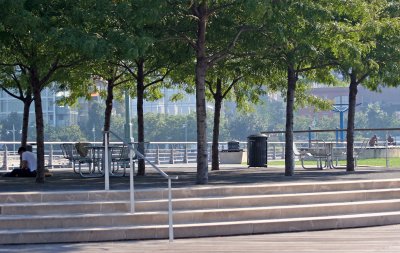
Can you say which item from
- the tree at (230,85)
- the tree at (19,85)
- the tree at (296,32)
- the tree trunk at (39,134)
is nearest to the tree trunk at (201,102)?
the tree at (296,32)

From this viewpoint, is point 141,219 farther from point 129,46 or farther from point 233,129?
point 233,129

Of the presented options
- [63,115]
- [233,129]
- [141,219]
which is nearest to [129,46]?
[141,219]

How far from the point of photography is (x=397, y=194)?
16.8 meters

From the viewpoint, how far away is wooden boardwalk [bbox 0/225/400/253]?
12.4m

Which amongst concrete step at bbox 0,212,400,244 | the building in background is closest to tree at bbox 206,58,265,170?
concrete step at bbox 0,212,400,244

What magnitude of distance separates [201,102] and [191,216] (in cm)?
371

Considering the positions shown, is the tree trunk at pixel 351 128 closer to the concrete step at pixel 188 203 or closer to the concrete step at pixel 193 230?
the concrete step at pixel 188 203

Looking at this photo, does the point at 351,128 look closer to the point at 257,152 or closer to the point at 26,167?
the point at 257,152

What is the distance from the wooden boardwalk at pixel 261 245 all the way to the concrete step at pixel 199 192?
1719 mm

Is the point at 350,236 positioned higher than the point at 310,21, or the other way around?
the point at 310,21

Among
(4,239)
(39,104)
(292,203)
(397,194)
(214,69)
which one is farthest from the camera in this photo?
(214,69)

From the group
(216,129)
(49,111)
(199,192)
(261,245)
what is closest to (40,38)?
(199,192)

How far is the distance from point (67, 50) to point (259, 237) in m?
6.52

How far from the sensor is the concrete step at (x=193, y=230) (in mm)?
13445
